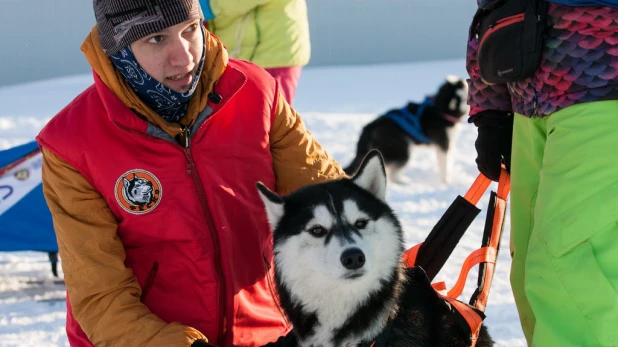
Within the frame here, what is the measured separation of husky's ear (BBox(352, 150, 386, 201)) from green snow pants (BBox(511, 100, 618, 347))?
1.52ft

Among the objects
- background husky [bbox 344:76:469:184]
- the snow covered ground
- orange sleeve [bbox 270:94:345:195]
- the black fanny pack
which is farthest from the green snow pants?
background husky [bbox 344:76:469:184]

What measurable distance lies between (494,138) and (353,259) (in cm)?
47

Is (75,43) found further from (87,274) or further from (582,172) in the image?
(582,172)

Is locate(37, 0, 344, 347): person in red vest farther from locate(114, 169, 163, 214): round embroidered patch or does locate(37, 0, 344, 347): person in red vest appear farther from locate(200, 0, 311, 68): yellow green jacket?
locate(200, 0, 311, 68): yellow green jacket

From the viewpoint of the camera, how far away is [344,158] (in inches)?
212

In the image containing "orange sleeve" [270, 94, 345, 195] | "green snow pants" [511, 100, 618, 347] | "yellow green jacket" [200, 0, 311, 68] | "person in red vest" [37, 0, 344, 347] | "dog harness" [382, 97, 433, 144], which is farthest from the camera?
"dog harness" [382, 97, 433, 144]

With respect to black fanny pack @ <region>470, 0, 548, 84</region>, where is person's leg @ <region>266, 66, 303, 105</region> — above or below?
below

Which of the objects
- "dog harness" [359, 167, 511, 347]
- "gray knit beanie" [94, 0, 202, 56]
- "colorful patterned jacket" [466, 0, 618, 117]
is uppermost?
"gray knit beanie" [94, 0, 202, 56]

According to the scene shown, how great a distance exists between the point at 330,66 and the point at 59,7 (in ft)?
11.4

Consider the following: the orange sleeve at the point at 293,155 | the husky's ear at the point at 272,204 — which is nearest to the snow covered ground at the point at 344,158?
the orange sleeve at the point at 293,155

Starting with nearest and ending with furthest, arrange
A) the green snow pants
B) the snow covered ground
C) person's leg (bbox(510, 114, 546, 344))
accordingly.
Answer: the green snow pants
person's leg (bbox(510, 114, 546, 344))
the snow covered ground

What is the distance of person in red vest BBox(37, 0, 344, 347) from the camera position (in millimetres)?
1678

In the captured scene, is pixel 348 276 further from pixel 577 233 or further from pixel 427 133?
pixel 427 133

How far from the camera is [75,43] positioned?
8.46 metres
